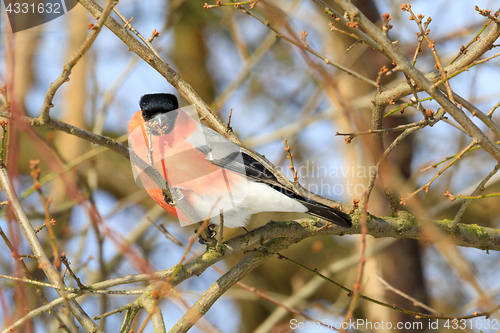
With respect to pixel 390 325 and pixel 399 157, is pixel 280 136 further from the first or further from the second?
pixel 390 325

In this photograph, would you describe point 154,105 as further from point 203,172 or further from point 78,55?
point 78,55

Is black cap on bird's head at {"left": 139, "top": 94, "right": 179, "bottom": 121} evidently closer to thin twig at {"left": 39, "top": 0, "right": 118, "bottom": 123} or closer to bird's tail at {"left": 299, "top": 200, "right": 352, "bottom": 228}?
thin twig at {"left": 39, "top": 0, "right": 118, "bottom": 123}

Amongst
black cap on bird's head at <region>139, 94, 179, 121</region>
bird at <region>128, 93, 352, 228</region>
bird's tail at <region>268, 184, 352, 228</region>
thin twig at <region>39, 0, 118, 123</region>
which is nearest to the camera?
thin twig at <region>39, 0, 118, 123</region>

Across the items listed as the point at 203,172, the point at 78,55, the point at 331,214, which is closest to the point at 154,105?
the point at 203,172

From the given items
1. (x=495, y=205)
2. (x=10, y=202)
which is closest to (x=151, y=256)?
(x=10, y=202)

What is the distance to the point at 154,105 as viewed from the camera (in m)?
2.90

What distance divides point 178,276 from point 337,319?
287 cm

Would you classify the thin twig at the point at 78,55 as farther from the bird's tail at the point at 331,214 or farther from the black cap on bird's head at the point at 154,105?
the bird's tail at the point at 331,214

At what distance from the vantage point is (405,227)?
2.82 meters

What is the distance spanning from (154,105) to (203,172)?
1.79 ft

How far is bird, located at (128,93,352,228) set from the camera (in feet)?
9.09

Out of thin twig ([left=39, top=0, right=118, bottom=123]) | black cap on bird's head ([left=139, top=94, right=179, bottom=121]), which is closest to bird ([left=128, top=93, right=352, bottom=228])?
black cap on bird's head ([left=139, top=94, right=179, bottom=121])

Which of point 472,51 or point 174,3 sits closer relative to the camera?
point 472,51

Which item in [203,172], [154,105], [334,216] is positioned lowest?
[334,216]
